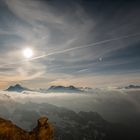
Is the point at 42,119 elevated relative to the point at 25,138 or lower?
elevated

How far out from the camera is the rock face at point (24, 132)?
58969mm

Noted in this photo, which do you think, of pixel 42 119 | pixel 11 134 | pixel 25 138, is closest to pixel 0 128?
pixel 11 134

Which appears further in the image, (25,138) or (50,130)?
(50,130)

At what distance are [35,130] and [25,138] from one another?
4175mm

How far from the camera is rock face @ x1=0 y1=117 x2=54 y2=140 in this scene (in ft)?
193

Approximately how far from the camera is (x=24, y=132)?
61031mm

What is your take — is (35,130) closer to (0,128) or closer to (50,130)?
(50,130)

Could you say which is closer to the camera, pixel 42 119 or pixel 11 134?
pixel 11 134

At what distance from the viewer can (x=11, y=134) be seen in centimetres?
5931

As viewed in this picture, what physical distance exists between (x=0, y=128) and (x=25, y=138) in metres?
7.52

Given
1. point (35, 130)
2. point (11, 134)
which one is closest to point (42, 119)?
point (35, 130)

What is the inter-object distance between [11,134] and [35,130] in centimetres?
740

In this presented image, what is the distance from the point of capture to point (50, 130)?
212 feet

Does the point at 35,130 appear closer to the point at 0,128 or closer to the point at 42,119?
the point at 42,119
